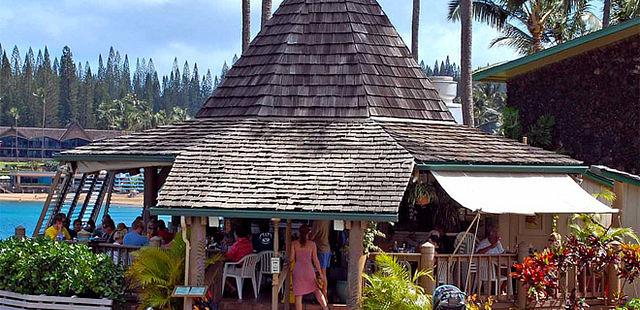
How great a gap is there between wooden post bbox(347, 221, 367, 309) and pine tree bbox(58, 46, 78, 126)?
12336 cm

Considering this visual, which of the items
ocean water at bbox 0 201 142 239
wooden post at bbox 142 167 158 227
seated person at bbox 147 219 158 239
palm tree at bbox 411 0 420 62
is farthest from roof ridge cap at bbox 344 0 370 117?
ocean water at bbox 0 201 142 239

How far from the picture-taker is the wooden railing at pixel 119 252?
15.0 metres

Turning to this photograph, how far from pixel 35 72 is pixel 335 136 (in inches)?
5233

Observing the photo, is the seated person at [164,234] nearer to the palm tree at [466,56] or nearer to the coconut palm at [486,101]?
the palm tree at [466,56]

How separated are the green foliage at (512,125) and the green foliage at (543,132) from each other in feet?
2.32

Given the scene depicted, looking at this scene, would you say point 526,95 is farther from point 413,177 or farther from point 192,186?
point 192,186

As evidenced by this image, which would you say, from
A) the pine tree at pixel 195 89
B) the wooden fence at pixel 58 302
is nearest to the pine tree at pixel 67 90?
the pine tree at pixel 195 89

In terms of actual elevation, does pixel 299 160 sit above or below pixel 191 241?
above

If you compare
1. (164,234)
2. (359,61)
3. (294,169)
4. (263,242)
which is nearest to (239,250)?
(263,242)

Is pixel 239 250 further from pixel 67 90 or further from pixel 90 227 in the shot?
pixel 67 90

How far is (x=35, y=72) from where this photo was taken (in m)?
142

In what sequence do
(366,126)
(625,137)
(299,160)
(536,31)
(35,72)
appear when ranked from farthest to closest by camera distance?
(35,72) → (536,31) → (625,137) → (366,126) → (299,160)

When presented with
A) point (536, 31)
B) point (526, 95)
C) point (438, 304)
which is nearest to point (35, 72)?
point (536, 31)

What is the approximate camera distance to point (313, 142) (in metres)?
15.6
